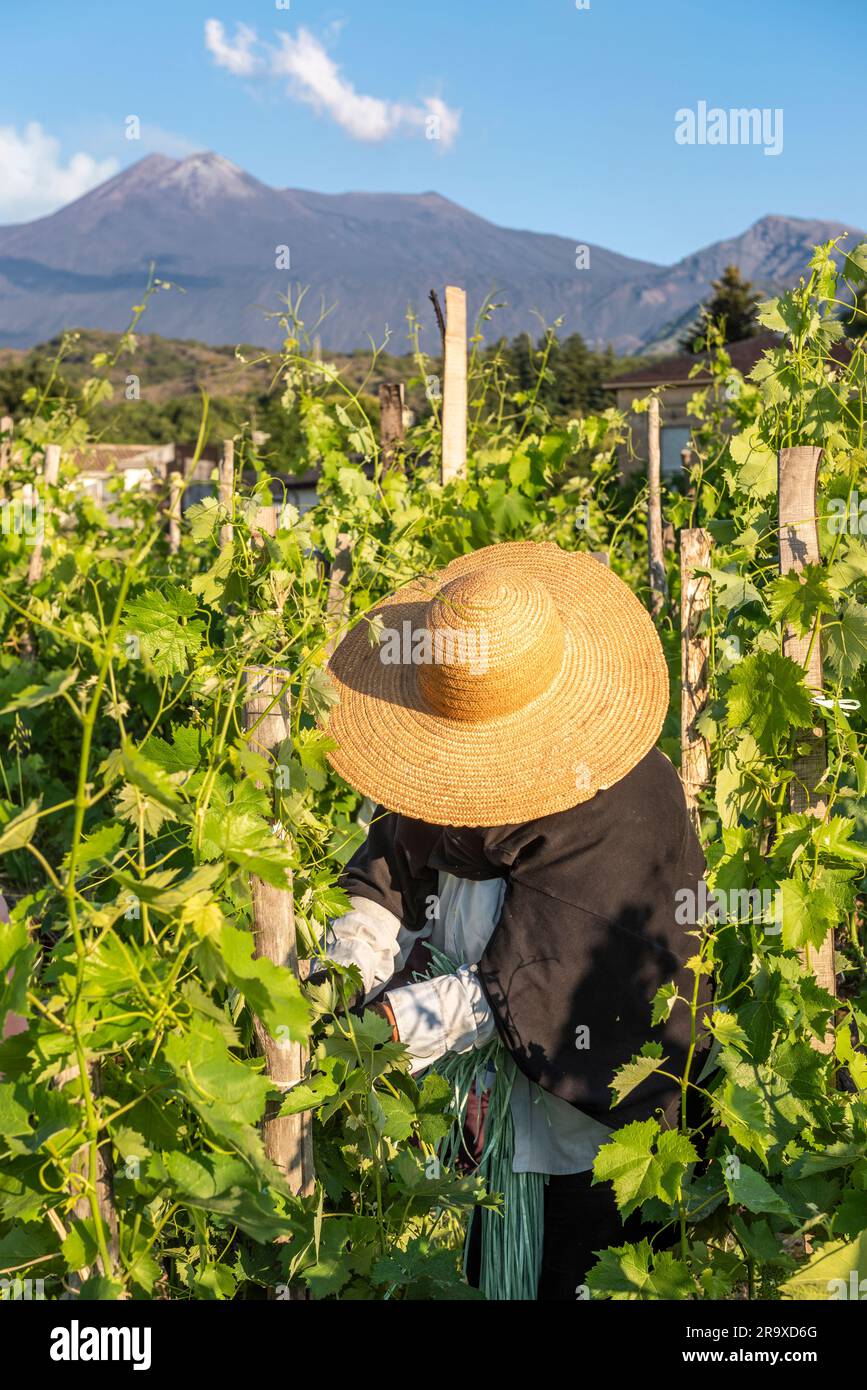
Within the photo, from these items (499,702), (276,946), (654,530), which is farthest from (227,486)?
(654,530)

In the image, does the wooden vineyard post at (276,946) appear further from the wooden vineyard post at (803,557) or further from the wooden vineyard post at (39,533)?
the wooden vineyard post at (39,533)

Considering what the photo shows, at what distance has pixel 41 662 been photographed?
5965 millimetres

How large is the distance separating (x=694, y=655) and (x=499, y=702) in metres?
0.71

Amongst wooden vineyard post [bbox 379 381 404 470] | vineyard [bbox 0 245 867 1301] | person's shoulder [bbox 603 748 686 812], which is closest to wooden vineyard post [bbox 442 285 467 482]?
wooden vineyard post [bbox 379 381 404 470]

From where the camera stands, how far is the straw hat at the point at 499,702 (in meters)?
2.22

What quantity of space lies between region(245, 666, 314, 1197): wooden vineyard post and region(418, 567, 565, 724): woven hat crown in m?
0.47

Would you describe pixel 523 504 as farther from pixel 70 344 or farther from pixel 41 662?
pixel 70 344

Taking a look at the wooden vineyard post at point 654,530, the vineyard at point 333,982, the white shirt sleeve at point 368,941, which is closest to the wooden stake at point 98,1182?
the vineyard at point 333,982

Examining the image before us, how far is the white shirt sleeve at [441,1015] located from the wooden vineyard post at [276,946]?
0.32m

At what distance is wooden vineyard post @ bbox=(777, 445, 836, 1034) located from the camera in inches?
93.0

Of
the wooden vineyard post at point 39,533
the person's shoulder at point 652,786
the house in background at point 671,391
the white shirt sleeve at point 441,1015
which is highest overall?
the house in background at point 671,391

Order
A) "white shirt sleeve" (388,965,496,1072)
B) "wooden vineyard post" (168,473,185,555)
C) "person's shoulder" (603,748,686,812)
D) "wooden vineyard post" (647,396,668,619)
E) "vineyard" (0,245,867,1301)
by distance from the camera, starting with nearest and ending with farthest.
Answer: "vineyard" (0,245,867,1301), "wooden vineyard post" (168,473,185,555), "white shirt sleeve" (388,965,496,1072), "person's shoulder" (603,748,686,812), "wooden vineyard post" (647,396,668,619)

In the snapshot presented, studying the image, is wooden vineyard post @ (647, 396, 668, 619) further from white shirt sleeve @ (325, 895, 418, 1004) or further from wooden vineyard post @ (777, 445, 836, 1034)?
white shirt sleeve @ (325, 895, 418, 1004)

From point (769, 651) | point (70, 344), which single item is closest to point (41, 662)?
point (70, 344)
